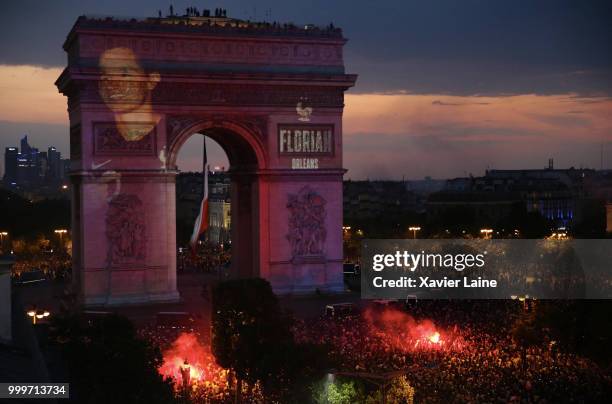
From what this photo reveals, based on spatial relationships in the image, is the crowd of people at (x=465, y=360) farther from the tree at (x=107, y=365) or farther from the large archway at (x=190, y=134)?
the large archway at (x=190, y=134)

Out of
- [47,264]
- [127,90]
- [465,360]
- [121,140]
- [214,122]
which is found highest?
[127,90]

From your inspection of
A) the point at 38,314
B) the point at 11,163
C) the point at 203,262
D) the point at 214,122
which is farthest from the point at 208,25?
the point at 11,163

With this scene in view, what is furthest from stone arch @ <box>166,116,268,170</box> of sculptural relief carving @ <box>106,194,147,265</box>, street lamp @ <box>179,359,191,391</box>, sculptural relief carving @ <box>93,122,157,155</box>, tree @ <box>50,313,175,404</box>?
tree @ <box>50,313,175,404</box>

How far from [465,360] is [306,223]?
34.3 feet

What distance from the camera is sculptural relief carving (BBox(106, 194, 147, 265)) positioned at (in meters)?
28.1

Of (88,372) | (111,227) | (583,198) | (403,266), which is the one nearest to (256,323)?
(88,372)

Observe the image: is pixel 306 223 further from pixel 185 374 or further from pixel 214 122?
pixel 185 374

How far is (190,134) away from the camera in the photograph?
28.8 m

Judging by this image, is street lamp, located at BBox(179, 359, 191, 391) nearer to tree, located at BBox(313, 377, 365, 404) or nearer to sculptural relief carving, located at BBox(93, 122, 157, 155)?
tree, located at BBox(313, 377, 365, 404)

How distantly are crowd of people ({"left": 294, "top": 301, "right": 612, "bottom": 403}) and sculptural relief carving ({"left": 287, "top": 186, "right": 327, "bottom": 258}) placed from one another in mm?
4333

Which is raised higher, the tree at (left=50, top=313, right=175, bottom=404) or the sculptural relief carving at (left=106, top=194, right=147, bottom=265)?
the sculptural relief carving at (left=106, top=194, right=147, bottom=265)

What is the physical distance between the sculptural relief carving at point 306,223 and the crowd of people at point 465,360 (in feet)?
14.2

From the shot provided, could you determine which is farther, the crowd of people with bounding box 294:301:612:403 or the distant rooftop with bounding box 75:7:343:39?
the distant rooftop with bounding box 75:7:343:39

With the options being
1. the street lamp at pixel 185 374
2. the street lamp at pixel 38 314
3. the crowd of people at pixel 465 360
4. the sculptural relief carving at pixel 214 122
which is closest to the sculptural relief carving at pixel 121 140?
the sculptural relief carving at pixel 214 122
